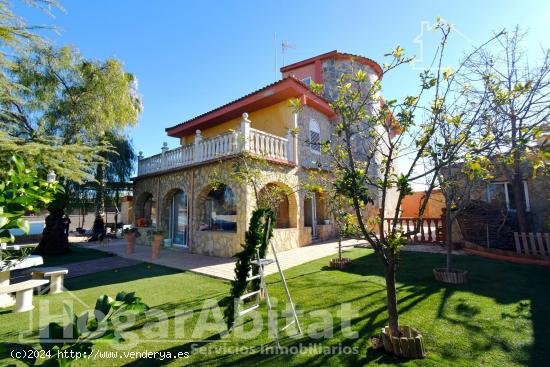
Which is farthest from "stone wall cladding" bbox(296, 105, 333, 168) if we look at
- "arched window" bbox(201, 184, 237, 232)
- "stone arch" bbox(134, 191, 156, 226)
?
"stone arch" bbox(134, 191, 156, 226)

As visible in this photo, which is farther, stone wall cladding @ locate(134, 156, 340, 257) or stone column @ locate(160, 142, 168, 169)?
stone column @ locate(160, 142, 168, 169)

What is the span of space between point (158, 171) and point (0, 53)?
9711 millimetres

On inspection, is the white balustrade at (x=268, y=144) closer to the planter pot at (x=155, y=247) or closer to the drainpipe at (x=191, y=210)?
the drainpipe at (x=191, y=210)

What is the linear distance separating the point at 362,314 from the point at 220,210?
29.4ft

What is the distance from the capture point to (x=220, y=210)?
500 inches

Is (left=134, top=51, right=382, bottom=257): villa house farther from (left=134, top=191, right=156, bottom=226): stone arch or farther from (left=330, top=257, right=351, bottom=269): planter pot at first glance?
(left=330, top=257, right=351, bottom=269): planter pot

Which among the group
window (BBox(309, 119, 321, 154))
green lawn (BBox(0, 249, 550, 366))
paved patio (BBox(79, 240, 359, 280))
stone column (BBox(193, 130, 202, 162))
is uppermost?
window (BBox(309, 119, 321, 154))

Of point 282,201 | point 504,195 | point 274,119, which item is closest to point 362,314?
point 282,201

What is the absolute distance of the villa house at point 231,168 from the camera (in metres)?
10.8

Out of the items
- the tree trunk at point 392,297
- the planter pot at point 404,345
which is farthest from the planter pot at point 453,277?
the tree trunk at point 392,297

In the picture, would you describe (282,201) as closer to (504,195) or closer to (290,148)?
(290,148)

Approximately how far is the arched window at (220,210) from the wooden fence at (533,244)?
1054cm

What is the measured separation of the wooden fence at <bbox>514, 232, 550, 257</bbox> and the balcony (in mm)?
8825

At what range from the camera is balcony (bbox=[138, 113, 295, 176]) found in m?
10.4
